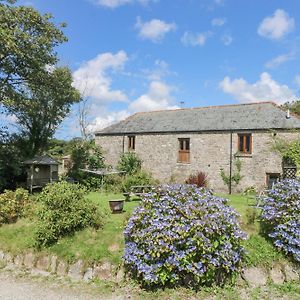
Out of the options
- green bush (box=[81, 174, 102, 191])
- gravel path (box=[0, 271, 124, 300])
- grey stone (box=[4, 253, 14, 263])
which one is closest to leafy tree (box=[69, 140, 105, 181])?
green bush (box=[81, 174, 102, 191])

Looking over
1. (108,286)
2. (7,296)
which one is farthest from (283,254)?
(7,296)

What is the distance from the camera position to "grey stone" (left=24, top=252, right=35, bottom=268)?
8836 millimetres

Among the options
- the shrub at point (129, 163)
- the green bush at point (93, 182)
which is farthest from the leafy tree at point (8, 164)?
the shrub at point (129, 163)

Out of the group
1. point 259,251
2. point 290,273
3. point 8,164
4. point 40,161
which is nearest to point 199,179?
point 40,161

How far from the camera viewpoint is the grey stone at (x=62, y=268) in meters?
8.29

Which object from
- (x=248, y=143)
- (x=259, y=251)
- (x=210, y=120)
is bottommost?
(x=259, y=251)

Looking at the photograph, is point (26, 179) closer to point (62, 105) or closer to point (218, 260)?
point (62, 105)

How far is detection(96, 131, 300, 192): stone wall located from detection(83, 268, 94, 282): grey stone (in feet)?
48.8

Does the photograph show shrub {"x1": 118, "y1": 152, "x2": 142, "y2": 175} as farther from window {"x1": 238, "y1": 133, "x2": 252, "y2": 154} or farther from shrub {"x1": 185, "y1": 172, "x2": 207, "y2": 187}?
window {"x1": 238, "y1": 133, "x2": 252, "y2": 154}

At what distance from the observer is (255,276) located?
7867mm

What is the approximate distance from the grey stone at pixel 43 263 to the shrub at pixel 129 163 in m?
15.6

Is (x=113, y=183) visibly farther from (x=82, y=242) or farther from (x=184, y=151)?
(x=82, y=242)

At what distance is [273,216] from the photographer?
854 centimetres

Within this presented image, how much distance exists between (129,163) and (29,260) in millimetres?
15997
